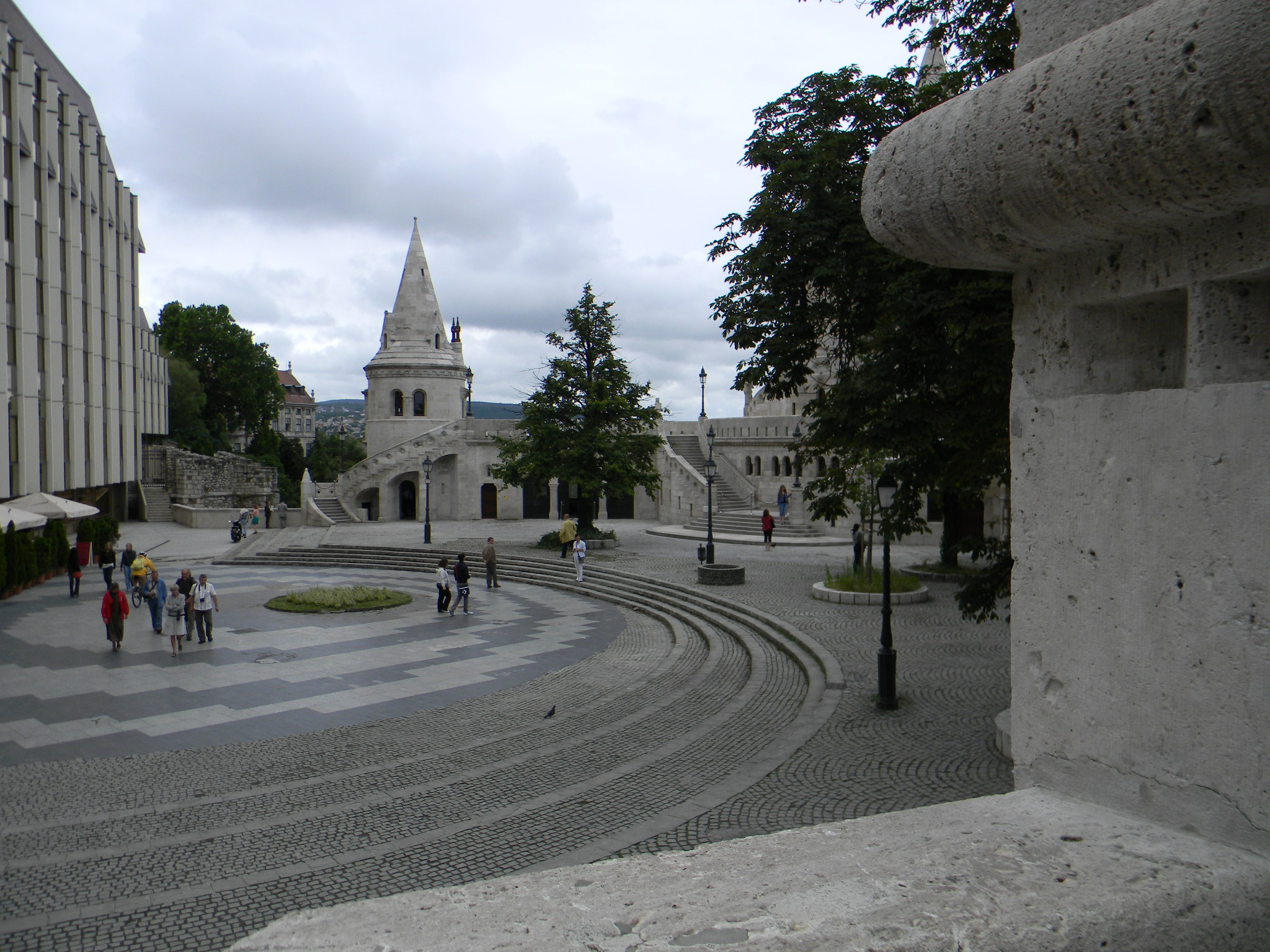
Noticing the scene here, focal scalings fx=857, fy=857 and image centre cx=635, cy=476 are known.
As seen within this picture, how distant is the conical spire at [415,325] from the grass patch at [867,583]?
37.0 metres

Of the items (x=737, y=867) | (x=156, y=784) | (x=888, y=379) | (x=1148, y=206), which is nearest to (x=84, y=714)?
(x=156, y=784)

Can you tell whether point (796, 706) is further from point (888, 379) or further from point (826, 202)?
point (826, 202)

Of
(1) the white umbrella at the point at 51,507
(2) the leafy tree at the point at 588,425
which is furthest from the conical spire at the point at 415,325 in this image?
(1) the white umbrella at the point at 51,507

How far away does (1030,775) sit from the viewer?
2359 mm

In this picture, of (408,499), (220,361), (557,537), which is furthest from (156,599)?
(220,361)

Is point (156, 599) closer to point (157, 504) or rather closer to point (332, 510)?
point (332, 510)

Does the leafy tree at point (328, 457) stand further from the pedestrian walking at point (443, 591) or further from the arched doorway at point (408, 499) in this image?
the pedestrian walking at point (443, 591)

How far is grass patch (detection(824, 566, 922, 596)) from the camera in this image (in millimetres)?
20125

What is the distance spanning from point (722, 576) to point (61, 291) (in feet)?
89.1

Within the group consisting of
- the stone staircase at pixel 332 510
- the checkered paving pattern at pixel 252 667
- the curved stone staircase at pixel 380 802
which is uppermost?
the stone staircase at pixel 332 510

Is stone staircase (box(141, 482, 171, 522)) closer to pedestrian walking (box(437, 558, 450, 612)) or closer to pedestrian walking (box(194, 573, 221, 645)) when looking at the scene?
pedestrian walking (box(437, 558, 450, 612))

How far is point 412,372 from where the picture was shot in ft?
172

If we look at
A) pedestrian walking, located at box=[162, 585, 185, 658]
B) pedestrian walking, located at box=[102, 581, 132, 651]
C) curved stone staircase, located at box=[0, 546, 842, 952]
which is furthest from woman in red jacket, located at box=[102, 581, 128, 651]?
curved stone staircase, located at box=[0, 546, 842, 952]

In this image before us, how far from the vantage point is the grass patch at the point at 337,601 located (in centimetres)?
2103
